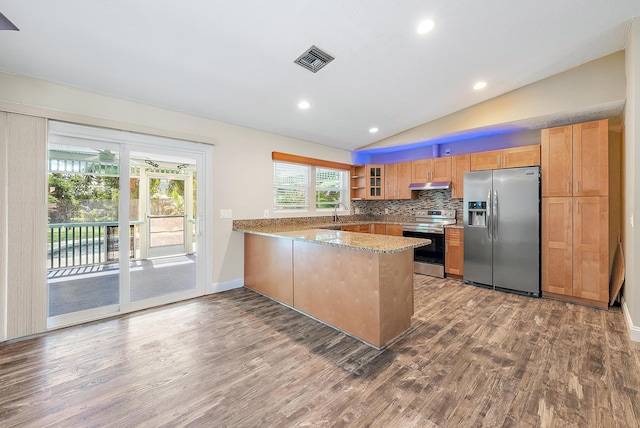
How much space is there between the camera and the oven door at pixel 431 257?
4.46 meters

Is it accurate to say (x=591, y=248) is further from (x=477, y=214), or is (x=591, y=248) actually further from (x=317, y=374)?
(x=317, y=374)

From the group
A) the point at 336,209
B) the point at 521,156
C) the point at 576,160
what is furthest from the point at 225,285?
the point at 576,160

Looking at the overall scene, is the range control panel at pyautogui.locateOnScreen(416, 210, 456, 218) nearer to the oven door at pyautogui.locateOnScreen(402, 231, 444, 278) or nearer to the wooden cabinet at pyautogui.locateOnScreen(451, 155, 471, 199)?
the wooden cabinet at pyautogui.locateOnScreen(451, 155, 471, 199)

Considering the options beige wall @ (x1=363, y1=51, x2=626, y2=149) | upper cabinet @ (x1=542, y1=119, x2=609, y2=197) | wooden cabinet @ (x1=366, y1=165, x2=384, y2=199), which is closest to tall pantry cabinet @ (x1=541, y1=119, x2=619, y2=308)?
upper cabinet @ (x1=542, y1=119, x2=609, y2=197)

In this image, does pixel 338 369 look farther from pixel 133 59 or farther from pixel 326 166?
pixel 326 166

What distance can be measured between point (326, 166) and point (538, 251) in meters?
3.59

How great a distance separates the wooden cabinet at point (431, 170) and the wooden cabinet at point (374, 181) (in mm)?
733

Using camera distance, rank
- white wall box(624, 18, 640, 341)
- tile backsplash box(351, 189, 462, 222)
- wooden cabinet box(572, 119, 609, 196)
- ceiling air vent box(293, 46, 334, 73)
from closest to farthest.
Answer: white wall box(624, 18, 640, 341), ceiling air vent box(293, 46, 334, 73), wooden cabinet box(572, 119, 609, 196), tile backsplash box(351, 189, 462, 222)

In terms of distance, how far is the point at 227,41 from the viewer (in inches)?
89.4

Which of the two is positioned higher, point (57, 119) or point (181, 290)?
point (57, 119)

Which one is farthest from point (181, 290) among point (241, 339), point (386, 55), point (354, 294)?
point (386, 55)

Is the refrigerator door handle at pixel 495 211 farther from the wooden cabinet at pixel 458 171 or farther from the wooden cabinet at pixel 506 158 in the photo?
the wooden cabinet at pixel 458 171

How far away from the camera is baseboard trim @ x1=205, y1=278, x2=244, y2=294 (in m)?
3.69

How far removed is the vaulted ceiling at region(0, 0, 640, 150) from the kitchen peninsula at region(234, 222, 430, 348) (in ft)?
6.00
